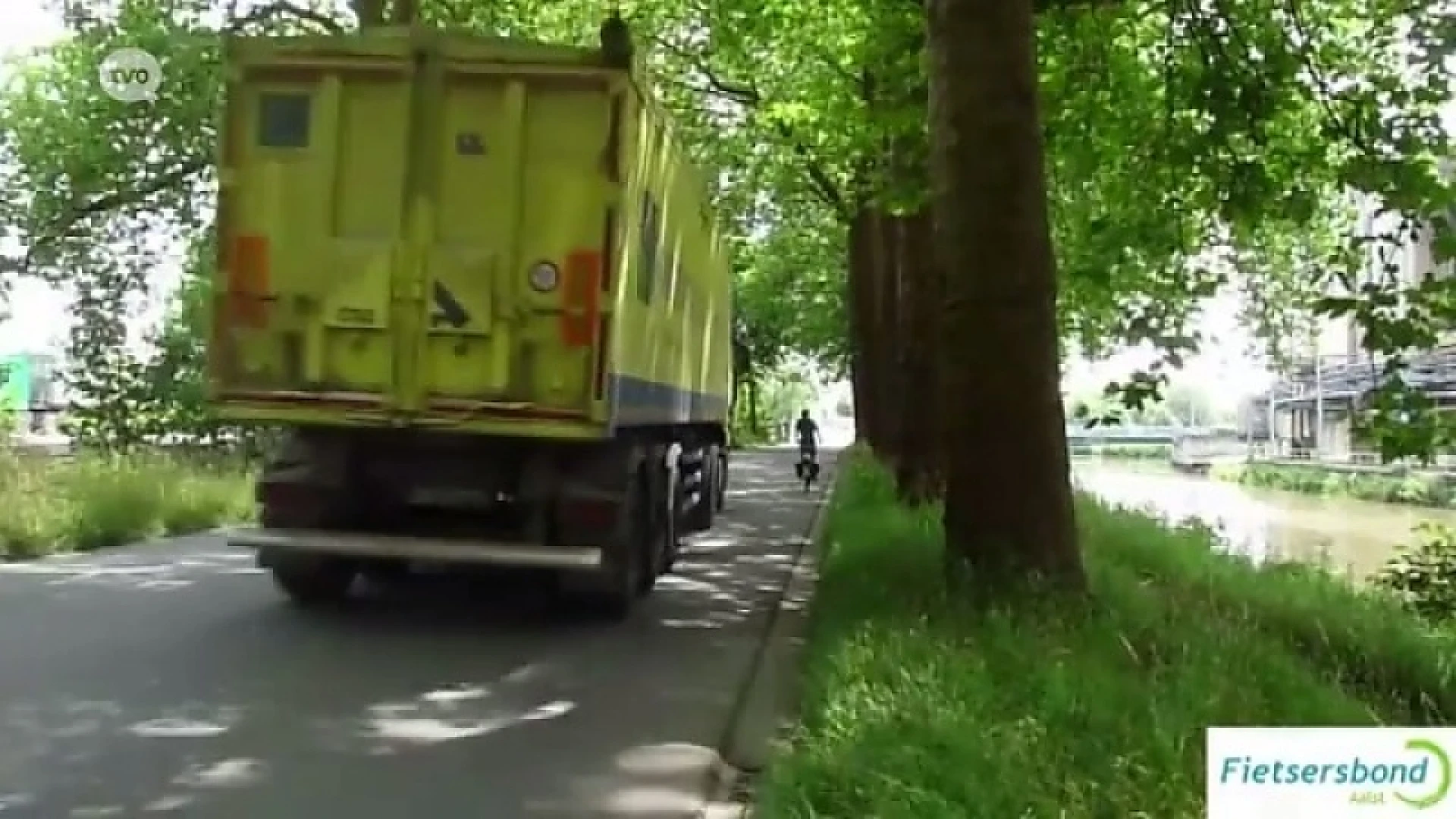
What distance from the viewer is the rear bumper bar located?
1081 centimetres

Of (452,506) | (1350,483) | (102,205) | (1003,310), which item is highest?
(102,205)

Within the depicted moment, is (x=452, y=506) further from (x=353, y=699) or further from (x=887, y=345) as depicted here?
(x=887, y=345)

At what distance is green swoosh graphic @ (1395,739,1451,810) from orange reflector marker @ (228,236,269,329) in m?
8.35

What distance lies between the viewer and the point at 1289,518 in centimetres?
2998

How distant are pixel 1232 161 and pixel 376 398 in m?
6.19

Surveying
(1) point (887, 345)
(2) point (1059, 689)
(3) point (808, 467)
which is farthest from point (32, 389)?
(2) point (1059, 689)

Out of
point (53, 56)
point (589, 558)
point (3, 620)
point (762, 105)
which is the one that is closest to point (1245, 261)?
point (762, 105)

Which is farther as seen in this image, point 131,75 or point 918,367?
point 131,75

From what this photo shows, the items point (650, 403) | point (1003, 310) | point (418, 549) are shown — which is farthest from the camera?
point (650, 403)

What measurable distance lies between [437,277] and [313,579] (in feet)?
8.32

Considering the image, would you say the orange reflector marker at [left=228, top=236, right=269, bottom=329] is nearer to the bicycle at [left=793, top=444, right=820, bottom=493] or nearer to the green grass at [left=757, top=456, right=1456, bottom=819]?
the green grass at [left=757, top=456, right=1456, bottom=819]

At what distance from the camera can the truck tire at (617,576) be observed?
37.1 feet

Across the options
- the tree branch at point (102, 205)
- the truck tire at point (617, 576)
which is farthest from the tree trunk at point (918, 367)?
the tree branch at point (102, 205)

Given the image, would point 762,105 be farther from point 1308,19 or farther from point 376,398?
point 376,398
